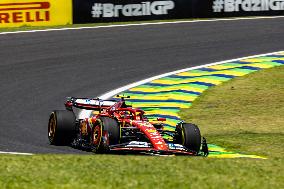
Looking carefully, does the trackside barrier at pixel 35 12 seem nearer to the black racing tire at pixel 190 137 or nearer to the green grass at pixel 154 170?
the green grass at pixel 154 170

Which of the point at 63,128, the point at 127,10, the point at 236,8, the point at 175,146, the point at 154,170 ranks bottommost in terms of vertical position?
the point at 175,146

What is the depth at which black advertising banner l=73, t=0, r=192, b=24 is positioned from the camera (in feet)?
101

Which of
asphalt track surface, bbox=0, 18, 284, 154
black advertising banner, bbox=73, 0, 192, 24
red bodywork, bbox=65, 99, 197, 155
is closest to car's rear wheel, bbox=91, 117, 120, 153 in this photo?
red bodywork, bbox=65, 99, 197, 155

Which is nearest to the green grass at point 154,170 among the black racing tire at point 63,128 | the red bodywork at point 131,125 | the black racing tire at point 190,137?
the black racing tire at point 190,137

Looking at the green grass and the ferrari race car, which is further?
the ferrari race car

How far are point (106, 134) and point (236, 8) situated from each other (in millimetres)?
19945

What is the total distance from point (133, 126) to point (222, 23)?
17748 mm

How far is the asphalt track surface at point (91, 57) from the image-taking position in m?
18.4

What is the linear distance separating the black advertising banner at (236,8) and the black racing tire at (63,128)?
58.1 feet

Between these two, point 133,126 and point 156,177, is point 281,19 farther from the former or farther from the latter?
point 156,177

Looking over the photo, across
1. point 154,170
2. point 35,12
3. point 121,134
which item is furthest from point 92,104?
point 35,12

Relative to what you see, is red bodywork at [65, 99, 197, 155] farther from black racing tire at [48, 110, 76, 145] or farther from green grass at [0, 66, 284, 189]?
green grass at [0, 66, 284, 189]

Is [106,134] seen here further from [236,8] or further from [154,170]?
[236,8]

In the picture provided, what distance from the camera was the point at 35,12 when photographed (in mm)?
29594
